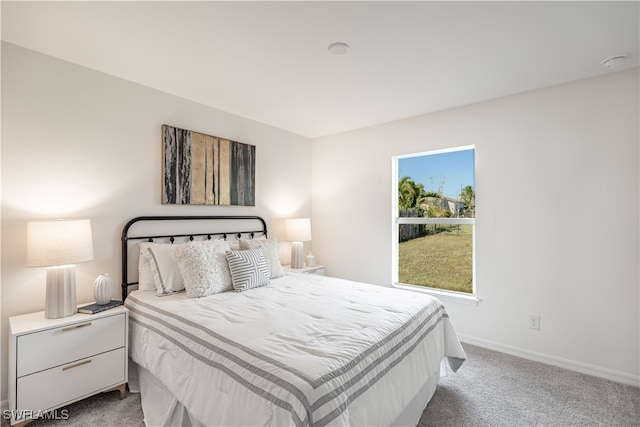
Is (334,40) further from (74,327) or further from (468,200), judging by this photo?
(74,327)

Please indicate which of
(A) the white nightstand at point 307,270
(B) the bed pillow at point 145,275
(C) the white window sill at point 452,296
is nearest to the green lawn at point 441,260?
(C) the white window sill at point 452,296

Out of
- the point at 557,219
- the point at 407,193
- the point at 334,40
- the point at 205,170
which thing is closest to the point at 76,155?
the point at 205,170

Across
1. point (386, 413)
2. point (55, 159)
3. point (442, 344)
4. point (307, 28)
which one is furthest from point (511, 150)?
point (55, 159)

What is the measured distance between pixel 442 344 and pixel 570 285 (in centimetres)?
138

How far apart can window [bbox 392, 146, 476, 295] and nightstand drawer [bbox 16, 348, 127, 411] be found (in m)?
2.91

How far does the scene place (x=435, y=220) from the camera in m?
3.51

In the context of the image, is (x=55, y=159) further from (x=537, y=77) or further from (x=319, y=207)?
(x=537, y=77)

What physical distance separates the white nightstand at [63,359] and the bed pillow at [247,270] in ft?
2.60

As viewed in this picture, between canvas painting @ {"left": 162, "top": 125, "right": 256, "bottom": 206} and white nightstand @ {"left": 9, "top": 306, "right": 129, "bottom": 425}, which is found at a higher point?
canvas painting @ {"left": 162, "top": 125, "right": 256, "bottom": 206}

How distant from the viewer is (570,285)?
265cm

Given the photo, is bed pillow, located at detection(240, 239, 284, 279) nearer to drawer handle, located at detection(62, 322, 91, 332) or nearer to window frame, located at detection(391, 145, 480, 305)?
drawer handle, located at detection(62, 322, 91, 332)

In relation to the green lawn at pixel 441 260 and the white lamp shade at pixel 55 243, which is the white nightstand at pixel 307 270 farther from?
the white lamp shade at pixel 55 243

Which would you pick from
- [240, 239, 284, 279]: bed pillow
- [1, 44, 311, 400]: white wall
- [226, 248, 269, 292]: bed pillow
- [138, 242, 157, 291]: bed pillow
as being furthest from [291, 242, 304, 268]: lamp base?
[138, 242, 157, 291]: bed pillow

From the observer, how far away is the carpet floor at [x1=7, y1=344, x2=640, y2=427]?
1.96 metres
